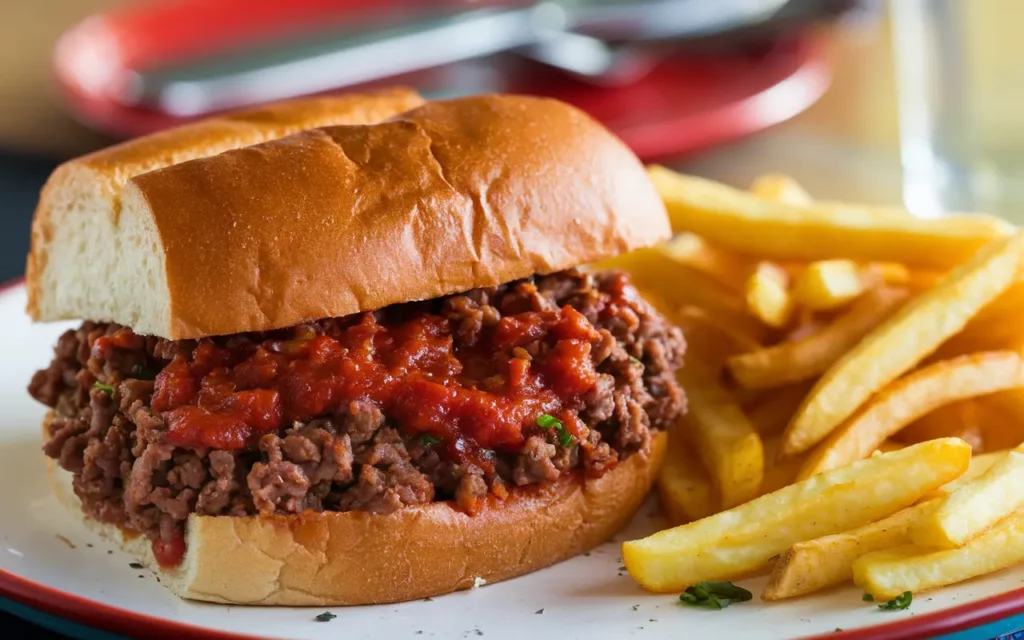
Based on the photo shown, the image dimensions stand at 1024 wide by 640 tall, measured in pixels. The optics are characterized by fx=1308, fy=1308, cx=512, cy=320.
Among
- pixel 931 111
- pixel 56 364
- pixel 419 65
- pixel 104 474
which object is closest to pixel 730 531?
pixel 104 474

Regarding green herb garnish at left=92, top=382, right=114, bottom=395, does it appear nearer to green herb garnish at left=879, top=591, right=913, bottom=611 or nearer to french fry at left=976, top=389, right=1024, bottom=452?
green herb garnish at left=879, top=591, right=913, bottom=611

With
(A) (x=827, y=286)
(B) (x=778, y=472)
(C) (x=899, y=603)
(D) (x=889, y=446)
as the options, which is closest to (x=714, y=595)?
(C) (x=899, y=603)

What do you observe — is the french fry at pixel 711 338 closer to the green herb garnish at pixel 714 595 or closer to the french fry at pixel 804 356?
the french fry at pixel 804 356

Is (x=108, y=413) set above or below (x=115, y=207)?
below

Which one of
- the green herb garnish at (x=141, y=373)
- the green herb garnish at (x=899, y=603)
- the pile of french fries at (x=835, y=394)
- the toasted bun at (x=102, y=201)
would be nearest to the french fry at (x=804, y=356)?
the pile of french fries at (x=835, y=394)

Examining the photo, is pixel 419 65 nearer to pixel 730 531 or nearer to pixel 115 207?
pixel 115 207

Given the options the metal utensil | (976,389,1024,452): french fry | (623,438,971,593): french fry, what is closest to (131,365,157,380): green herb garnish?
(623,438,971,593): french fry
